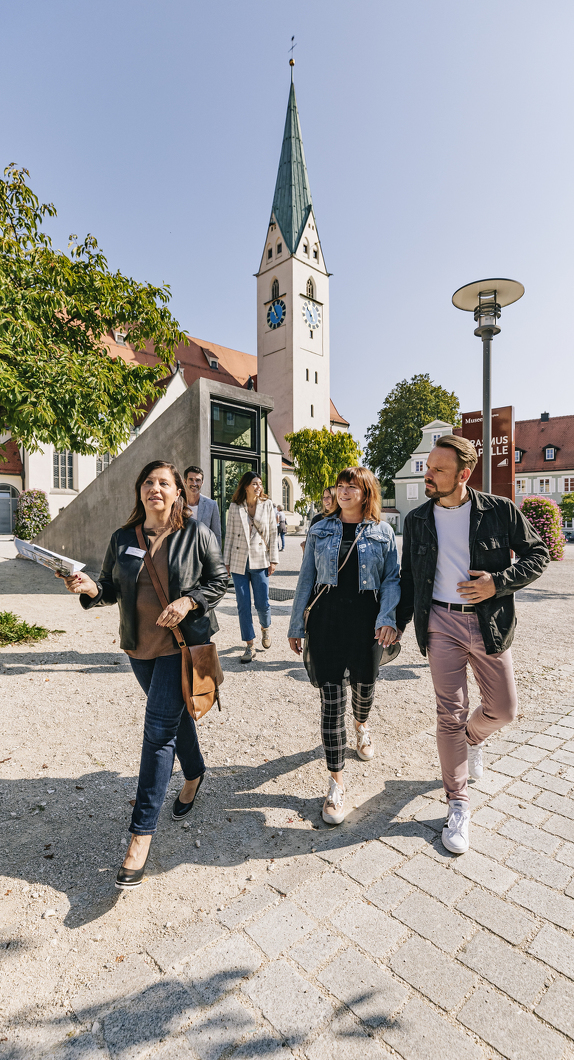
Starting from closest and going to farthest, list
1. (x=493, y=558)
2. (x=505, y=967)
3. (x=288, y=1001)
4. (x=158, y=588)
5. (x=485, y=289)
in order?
1. (x=288, y=1001)
2. (x=505, y=967)
3. (x=158, y=588)
4. (x=493, y=558)
5. (x=485, y=289)

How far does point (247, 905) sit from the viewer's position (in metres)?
2.15

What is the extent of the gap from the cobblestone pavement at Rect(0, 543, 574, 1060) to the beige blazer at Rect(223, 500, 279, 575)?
2.61 meters

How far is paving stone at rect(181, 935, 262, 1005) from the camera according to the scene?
1.74m

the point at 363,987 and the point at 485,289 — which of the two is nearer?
the point at 363,987

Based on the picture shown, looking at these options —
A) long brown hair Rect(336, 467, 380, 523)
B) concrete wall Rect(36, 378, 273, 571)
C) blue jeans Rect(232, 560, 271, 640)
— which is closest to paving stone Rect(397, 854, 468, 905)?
long brown hair Rect(336, 467, 380, 523)

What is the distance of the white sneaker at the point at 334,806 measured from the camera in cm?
272

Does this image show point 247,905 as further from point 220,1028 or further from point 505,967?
point 505,967

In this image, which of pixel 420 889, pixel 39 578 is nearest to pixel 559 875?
pixel 420 889

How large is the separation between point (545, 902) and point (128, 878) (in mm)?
1765

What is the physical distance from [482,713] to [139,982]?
77.8 inches

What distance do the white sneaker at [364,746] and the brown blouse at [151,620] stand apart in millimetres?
1674

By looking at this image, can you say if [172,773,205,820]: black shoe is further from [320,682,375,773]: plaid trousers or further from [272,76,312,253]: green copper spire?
[272,76,312,253]: green copper spire

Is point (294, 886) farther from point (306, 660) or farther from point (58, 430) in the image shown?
point (58, 430)

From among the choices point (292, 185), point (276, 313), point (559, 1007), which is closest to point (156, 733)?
point (559, 1007)
